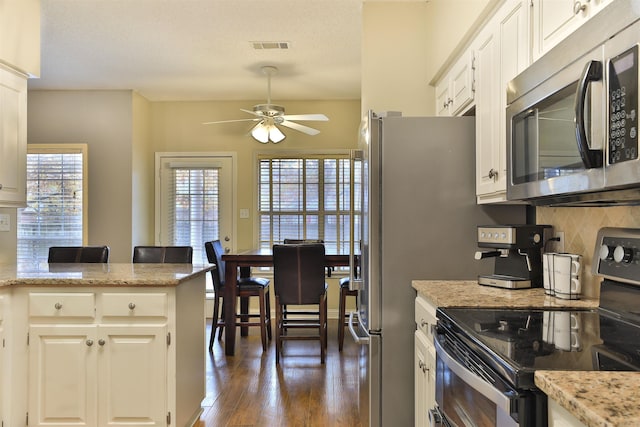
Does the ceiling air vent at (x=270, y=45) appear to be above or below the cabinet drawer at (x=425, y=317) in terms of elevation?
above

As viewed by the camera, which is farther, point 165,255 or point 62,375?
point 165,255

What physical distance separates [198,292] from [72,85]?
3394 millimetres

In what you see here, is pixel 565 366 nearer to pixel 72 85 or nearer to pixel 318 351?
pixel 318 351

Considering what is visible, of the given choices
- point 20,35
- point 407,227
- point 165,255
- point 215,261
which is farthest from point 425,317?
point 20,35

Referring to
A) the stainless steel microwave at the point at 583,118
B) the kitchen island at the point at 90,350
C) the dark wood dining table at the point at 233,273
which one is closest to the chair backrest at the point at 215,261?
the dark wood dining table at the point at 233,273

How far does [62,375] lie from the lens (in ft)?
7.50

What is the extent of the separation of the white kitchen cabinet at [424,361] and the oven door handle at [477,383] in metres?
0.33

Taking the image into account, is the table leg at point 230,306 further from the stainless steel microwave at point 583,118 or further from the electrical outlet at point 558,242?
the stainless steel microwave at point 583,118

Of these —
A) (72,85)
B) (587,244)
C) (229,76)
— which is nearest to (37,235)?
(72,85)

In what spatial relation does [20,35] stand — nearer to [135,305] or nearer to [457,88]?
[135,305]

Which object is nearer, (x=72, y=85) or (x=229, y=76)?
(x=229, y=76)

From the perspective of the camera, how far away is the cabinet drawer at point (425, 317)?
5.76ft

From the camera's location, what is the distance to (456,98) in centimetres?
252

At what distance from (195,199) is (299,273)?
223 cm
